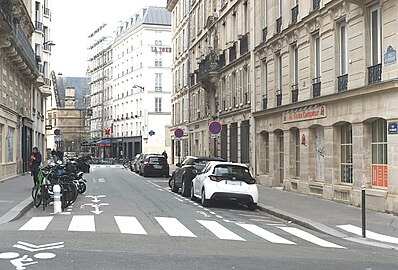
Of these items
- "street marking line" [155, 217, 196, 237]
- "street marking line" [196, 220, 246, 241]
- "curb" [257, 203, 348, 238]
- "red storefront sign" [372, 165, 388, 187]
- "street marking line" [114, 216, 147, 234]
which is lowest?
"curb" [257, 203, 348, 238]

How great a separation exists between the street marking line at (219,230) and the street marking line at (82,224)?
2.59m

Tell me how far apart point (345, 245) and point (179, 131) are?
23250mm

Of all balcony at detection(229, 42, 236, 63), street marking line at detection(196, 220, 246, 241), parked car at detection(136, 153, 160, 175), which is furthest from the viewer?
parked car at detection(136, 153, 160, 175)

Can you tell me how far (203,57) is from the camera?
41531mm

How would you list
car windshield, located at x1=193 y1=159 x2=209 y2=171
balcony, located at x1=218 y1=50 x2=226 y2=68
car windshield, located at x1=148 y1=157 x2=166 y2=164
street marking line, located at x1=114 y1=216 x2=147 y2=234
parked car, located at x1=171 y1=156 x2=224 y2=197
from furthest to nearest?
car windshield, located at x1=148 y1=157 x2=166 y2=164, balcony, located at x1=218 y1=50 x2=226 y2=68, car windshield, located at x1=193 y1=159 x2=209 y2=171, parked car, located at x1=171 y1=156 x2=224 y2=197, street marking line, located at x1=114 y1=216 x2=147 y2=234

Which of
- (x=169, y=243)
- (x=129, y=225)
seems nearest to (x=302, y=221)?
(x=129, y=225)

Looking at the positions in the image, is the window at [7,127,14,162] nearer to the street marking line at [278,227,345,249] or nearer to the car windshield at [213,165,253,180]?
the car windshield at [213,165,253,180]

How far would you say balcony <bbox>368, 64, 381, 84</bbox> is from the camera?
15845mm

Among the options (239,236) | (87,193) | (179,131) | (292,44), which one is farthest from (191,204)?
(179,131)

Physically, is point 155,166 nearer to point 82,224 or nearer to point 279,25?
point 279,25

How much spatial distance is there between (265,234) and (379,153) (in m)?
6.03

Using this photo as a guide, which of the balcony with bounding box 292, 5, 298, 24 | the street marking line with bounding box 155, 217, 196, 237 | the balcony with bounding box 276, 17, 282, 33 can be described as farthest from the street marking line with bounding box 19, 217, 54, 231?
the balcony with bounding box 276, 17, 282, 33

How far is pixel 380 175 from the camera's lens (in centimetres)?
1606

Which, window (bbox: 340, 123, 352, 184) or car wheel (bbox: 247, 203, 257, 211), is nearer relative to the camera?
car wheel (bbox: 247, 203, 257, 211)
